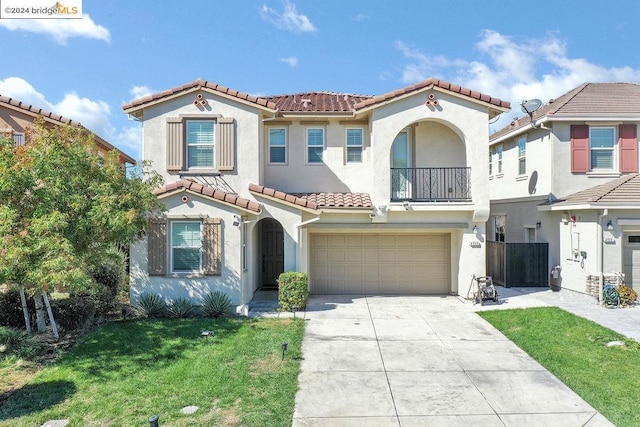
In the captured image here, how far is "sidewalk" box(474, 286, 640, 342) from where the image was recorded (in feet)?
33.8

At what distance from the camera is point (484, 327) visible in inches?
411

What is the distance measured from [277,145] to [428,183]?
5.60m

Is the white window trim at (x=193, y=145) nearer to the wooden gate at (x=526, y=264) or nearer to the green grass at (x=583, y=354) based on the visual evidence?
the green grass at (x=583, y=354)

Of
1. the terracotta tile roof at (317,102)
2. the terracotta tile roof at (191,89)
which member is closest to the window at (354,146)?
the terracotta tile roof at (317,102)

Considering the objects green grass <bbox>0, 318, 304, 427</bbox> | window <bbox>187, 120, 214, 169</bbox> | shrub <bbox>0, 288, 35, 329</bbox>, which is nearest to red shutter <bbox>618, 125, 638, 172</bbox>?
green grass <bbox>0, 318, 304, 427</bbox>

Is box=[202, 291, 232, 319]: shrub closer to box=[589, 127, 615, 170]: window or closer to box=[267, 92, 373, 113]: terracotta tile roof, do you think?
box=[267, 92, 373, 113]: terracotta tile roof

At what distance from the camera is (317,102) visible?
15523mm

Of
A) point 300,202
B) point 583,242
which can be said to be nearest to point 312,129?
point 300,202

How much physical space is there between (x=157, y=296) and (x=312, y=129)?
301 inches

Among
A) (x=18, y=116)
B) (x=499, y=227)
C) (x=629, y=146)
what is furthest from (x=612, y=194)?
(x=18, y=116)

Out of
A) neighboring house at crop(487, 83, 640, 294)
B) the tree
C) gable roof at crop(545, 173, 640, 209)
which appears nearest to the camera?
the tree

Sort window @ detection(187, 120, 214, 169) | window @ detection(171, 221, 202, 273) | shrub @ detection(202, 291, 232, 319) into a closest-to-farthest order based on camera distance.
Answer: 1. shrub @ detection(202, 291, 232, 319)
2. window @ detection(171, 221, 202, 273)
3. window @ detection(187, 120, 214, 169)

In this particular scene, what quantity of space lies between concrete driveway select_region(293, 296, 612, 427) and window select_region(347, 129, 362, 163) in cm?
593

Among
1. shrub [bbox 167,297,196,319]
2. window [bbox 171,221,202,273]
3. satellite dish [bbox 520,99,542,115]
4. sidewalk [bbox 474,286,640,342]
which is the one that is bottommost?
sidewalk [bbox 474,286,640,342]
